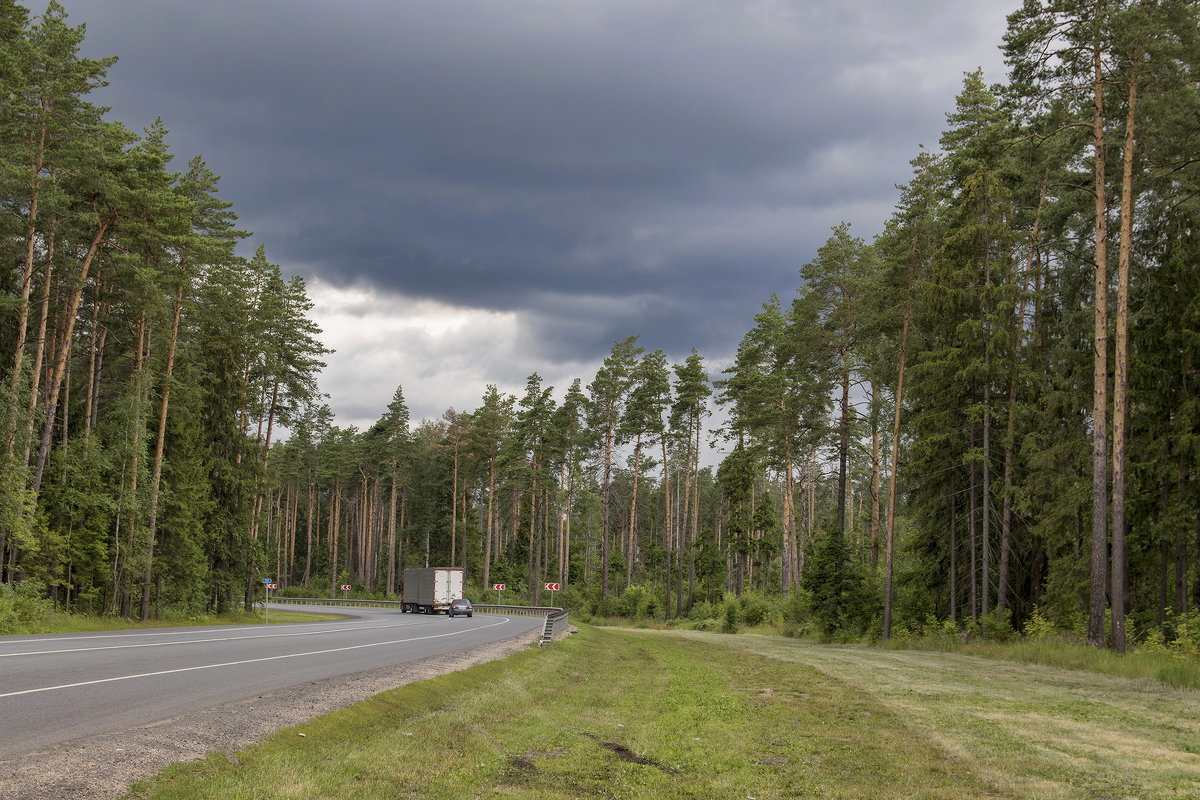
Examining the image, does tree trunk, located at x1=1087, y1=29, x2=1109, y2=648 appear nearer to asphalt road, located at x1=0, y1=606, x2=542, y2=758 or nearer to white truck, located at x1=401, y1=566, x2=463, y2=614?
asphalt road, located at x1=0, y1=606, x2=542, y2=758

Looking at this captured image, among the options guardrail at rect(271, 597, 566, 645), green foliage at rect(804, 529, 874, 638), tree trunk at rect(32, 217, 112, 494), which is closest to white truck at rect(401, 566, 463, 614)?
guardrail at rect(271, 597, 566, 645)

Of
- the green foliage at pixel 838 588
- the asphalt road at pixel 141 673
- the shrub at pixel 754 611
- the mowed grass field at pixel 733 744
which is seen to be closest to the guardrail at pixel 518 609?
the asphalt road at pixel 141 673

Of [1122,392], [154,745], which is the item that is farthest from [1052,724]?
[1122,392]

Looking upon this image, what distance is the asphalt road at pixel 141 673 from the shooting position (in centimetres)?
908

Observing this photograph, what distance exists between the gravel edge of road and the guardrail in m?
17.3

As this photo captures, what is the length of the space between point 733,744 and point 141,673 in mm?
9751

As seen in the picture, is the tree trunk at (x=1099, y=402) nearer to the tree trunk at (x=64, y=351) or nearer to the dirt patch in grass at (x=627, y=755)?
the dirt patch in grass at (x=627, y=755)

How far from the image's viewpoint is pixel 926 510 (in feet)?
104

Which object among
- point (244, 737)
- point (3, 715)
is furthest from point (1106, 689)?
point (3, 715)

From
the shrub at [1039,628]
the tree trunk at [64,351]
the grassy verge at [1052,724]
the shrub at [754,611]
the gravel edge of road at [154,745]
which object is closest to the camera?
the gravel edge of road at [154,745]

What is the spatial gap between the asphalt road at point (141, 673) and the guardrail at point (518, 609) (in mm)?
6950

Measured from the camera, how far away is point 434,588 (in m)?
60.6

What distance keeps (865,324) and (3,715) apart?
31.2m

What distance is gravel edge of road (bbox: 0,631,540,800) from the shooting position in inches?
261
